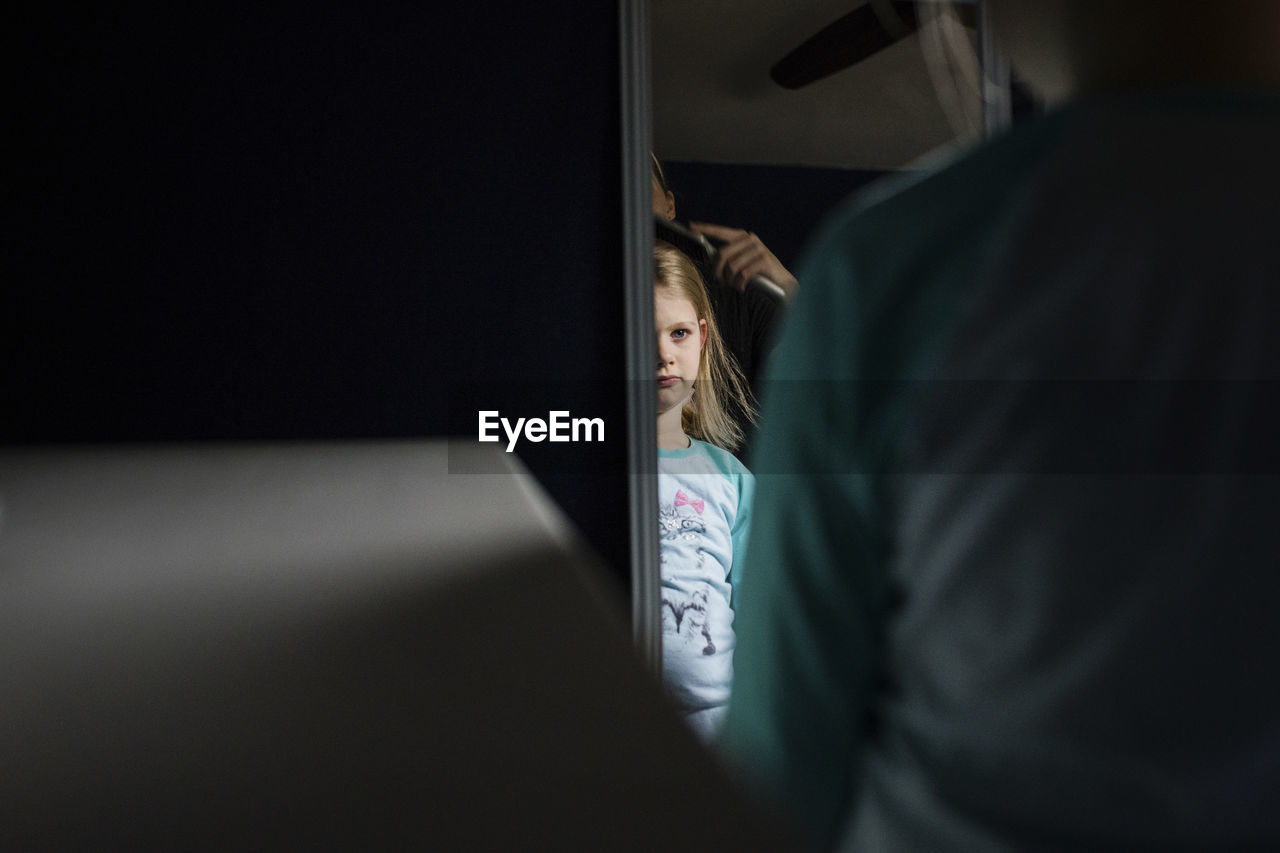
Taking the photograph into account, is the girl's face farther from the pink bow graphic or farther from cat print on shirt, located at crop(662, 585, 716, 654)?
cat print on shirt, located at crop(662, 585, 716, 654)

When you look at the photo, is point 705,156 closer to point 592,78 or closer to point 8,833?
point 592,78

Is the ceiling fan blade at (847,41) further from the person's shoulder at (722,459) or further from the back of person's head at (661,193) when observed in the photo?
the person's shoulder at (722,459)

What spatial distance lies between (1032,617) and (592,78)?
1764 mm

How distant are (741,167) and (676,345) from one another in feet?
1.51

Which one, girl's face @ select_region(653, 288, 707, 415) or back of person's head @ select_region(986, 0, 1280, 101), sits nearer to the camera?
back of person's head @ select_region(986, 0, 1280, 101)

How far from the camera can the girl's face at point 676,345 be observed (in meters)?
2.09

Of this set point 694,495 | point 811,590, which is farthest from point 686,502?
point 811,590

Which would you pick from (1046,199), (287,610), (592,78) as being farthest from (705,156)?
(287,610)

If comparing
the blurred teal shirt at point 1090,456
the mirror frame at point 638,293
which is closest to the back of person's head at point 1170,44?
the blurred teal shirt at point 1090,456

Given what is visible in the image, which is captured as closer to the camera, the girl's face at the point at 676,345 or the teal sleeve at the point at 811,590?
the teal sleeve at the point at 811,590

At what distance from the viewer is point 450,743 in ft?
0.37

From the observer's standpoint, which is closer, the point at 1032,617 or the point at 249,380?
the point at 1032,617

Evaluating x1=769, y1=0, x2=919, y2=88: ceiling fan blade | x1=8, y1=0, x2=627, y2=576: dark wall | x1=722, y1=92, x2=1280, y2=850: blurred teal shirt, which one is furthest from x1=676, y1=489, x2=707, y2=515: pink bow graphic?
x1=722, y1=92, x2=1280, y2=850: blurred teal shirt

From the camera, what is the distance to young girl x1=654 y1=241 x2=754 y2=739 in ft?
6.78
